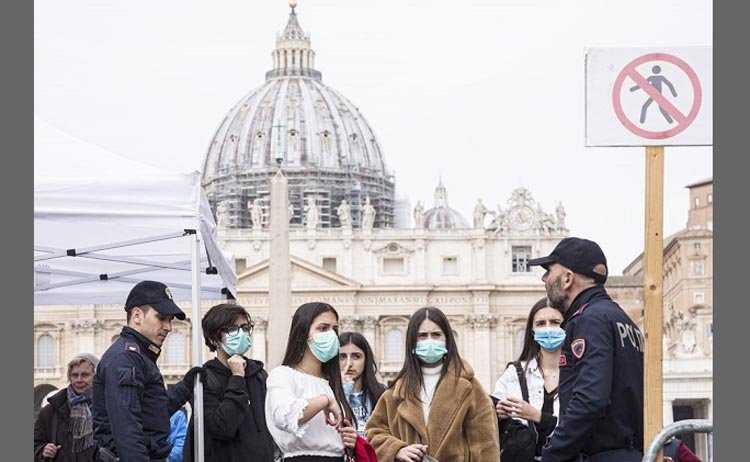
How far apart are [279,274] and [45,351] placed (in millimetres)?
50325

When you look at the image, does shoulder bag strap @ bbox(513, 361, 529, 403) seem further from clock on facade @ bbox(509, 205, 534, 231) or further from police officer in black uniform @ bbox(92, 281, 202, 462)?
clock on facade @ bbox(509, 205, 534, 231)

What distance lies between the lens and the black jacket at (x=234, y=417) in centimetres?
793

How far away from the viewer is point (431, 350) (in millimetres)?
7156

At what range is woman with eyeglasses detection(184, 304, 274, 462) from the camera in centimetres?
795

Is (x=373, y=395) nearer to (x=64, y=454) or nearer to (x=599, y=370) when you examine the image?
(x=64, y=454)

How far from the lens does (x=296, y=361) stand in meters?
7.15

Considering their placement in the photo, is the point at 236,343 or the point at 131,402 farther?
the point at 236,343

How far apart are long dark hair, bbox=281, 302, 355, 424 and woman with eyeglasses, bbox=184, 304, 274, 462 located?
84 centimetres

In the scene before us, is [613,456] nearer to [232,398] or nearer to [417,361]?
[417,361]

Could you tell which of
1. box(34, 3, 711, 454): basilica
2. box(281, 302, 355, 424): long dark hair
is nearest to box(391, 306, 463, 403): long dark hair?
box(281, 302, 355, 424): long dark hair

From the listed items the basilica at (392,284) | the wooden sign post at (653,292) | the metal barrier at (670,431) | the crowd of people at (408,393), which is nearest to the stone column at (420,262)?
the basilica at (392,284)

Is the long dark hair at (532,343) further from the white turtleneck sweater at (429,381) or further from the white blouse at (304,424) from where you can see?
the white blouse at (304,424)

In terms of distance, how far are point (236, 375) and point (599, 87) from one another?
2542 mm

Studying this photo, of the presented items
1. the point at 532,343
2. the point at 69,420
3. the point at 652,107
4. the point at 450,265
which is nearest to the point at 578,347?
the point at 652,107
